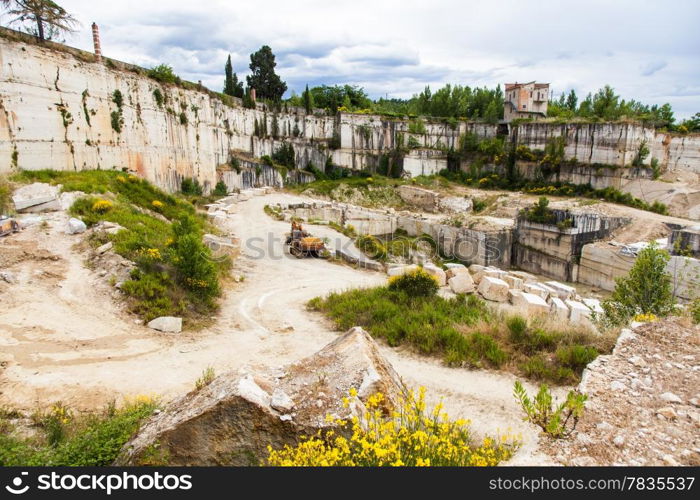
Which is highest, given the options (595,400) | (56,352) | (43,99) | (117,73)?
(117,73)

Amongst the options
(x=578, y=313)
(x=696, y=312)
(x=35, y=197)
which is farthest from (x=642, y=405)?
(x=35, y=197)

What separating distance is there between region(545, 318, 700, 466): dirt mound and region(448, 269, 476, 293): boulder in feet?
24.8

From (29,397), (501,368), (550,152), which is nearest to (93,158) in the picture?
(29,397)

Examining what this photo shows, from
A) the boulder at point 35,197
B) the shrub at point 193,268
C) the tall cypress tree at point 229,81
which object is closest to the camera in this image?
the shrub at point 193,268

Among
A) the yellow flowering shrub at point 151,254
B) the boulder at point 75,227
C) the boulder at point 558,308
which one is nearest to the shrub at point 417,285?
the boulder at point 558,308

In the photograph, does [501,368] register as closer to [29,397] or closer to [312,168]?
[29,397]

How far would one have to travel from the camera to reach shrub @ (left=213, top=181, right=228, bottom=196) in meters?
32.0

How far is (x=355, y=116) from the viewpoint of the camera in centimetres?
4256

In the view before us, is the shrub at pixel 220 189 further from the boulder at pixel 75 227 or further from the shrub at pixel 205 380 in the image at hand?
the shrub at pixel 205 380

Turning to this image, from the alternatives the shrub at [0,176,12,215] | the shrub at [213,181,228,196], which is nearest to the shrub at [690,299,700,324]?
the shrub at [0,176,12,215]

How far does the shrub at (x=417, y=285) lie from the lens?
11.8 m

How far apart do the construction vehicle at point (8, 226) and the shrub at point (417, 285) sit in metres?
12.2

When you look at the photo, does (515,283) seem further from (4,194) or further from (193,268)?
(4,194)
